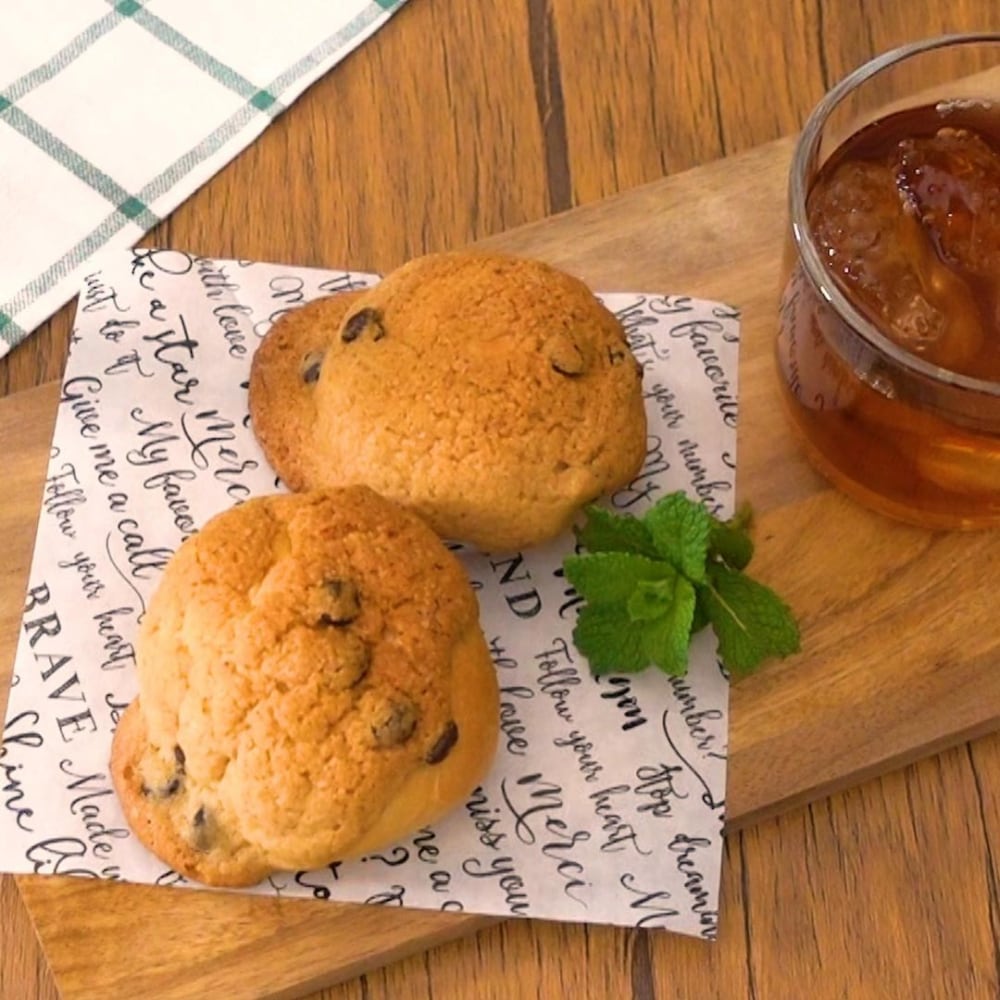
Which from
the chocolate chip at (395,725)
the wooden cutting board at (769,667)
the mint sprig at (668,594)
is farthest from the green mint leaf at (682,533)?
the chocolate chip at (395,725)

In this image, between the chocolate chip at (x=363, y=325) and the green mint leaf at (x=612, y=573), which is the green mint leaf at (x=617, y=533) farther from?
the chocolate chip at (x=363, y=325)

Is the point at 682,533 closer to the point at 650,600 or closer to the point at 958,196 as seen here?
the point at 650,600

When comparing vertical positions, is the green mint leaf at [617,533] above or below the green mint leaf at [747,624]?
above

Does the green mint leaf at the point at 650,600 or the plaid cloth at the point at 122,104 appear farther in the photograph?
the plaid cloth at the point at 122,104

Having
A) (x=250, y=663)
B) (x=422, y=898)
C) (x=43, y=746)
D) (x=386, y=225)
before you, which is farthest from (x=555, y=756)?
(x=386, y=225)

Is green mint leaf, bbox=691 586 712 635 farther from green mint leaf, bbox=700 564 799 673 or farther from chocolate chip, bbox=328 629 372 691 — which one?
chocolate chip, bbox=328 629 372 691

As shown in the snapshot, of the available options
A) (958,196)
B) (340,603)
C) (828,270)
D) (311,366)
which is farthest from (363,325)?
(958,196)

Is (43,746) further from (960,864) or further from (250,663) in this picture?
(960,864)
